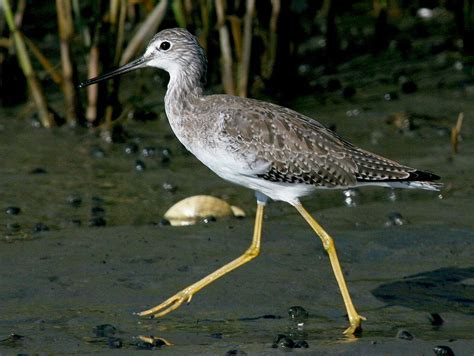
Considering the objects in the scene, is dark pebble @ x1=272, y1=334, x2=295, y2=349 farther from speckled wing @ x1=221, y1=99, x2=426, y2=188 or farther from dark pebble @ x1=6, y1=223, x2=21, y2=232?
dark pebble @ x1=6, y1=223, x2=21, y2=232

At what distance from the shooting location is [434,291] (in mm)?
8742

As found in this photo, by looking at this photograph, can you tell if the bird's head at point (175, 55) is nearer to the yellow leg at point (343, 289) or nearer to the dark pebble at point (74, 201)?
the yellow leg at point (343, 289)

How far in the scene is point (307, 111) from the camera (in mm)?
13953

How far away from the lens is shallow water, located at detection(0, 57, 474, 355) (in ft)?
26.0

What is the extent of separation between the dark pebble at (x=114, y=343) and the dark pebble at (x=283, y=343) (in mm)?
976

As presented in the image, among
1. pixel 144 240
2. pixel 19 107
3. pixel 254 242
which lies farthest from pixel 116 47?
pixel 254 242

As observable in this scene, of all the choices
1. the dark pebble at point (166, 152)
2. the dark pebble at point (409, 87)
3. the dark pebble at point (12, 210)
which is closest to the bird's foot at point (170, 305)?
the dark pebble at point (12, 210)

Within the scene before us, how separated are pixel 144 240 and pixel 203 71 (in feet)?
4.91

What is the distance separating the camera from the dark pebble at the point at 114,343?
7.49m

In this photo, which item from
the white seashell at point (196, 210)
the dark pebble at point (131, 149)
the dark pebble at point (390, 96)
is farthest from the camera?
the dark pebble at point (390, 96)

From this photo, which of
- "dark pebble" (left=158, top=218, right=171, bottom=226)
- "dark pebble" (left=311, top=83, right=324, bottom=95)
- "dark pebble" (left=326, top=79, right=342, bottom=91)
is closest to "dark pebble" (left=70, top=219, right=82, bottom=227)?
"dark pebble" (left=158, top=218, right=171, bottom=226)

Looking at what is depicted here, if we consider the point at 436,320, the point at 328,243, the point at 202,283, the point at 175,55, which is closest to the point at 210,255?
the point at 202,283

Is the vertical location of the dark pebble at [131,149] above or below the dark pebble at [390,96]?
below

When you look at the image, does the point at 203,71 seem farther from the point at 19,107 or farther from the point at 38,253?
the point at 19,107
